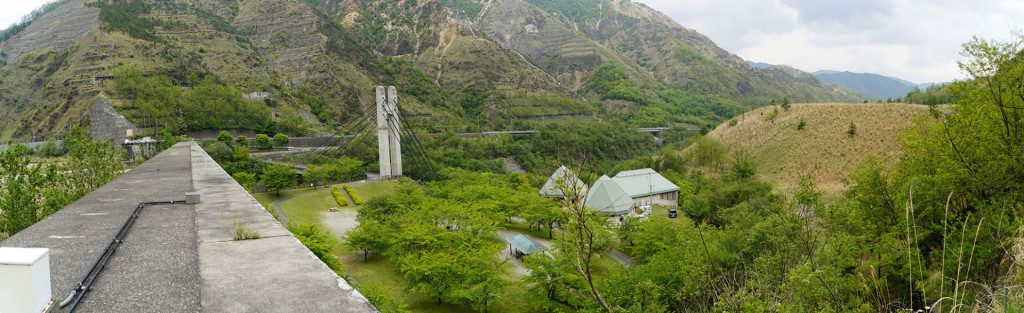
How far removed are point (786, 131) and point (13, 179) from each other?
178 feet

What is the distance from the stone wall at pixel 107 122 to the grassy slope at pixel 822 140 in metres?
61.9

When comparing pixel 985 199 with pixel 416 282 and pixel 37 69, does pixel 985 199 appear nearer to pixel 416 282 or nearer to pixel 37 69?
pixel 416 282

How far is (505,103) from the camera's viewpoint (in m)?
102

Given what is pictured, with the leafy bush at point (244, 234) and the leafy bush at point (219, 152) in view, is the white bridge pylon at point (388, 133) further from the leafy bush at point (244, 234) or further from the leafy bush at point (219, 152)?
the leafy bush at point (244, 234)

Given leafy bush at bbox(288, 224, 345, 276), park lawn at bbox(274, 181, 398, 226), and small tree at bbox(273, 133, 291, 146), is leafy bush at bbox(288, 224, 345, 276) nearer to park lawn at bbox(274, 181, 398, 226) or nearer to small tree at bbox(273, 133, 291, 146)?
park lawn at bbox(274, 181, 398, 226)

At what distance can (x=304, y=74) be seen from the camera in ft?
268

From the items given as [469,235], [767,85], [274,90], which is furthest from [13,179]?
[767,85]

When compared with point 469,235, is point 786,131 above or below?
above

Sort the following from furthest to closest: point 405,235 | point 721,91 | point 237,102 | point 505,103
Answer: point 721,91 → point 505,103 → point 237,102 → point 405,235

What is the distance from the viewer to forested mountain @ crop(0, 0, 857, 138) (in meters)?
60.1

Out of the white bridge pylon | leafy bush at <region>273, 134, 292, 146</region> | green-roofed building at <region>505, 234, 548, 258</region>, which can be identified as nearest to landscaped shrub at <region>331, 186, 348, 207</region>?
the white bridge pylon

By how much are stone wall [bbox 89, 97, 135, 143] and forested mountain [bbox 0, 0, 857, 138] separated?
1.20 meters

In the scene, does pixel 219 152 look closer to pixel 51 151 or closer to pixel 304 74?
pixel 51 151

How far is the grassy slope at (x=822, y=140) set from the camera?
136 feet
